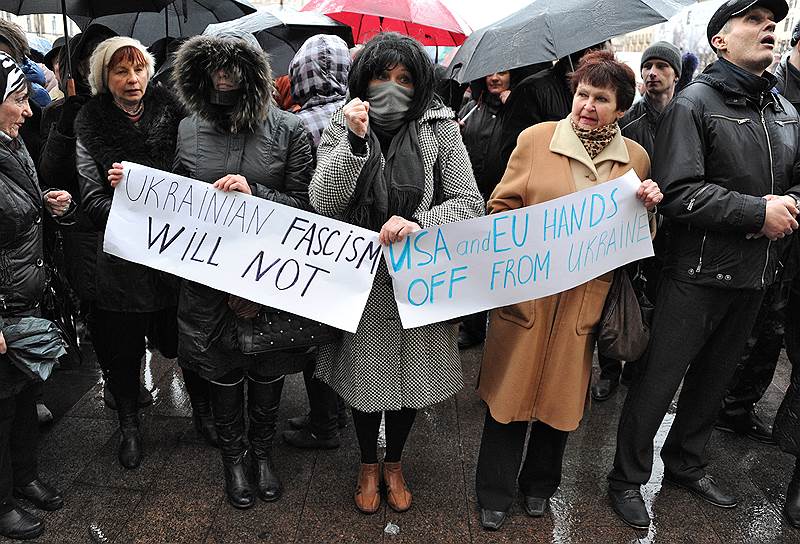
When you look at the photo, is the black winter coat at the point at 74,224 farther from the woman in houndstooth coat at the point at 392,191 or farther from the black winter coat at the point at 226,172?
the woman in houndstooth coat at the point at 392,191

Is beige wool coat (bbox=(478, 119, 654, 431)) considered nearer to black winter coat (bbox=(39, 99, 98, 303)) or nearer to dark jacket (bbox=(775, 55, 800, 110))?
dark jacket (bbox=(775, 55, 800, 110))

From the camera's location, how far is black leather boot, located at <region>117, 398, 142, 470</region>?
3.29m

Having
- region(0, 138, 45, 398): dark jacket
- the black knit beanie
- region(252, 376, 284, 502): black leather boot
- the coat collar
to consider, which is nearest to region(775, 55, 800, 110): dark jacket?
the black knit beanie

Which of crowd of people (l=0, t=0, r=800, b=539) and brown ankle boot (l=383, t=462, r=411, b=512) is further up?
crowd of people (l=0, t=0, r=800, b=539)

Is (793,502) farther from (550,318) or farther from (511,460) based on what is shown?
(550,318)

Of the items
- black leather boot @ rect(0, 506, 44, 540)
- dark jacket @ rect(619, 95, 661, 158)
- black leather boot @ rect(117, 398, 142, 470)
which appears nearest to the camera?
black leather boot @ rect(0, 506, 44, 540)

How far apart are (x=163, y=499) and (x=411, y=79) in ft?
7.17

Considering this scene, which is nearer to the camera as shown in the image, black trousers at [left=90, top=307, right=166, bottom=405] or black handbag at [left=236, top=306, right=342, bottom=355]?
black handbag at [left=236, top=306, right=342, bottom=355]

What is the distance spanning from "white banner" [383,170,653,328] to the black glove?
1639mm

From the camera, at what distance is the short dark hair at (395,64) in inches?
98.2

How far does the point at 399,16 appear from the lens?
16.7 feet

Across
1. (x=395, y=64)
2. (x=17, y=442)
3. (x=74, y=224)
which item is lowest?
(x=17, y=442)

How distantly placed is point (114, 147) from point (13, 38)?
1.52 metres

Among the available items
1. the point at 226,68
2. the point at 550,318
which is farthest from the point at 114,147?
the point at 550,318
